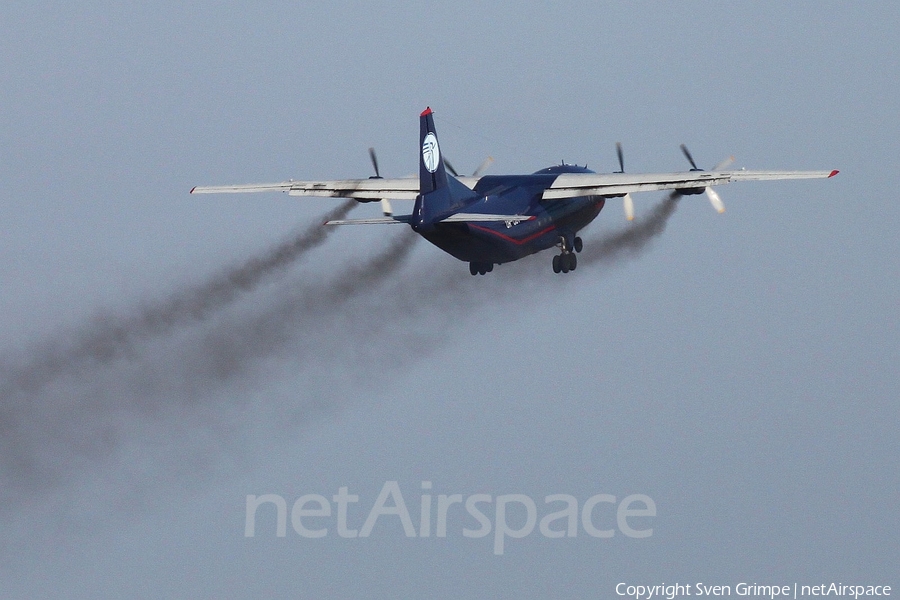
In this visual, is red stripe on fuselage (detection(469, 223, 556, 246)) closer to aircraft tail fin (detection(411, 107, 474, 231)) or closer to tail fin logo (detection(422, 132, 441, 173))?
aircraft tail fin (detection(411, 107, 474, 231))

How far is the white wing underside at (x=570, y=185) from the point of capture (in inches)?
2450

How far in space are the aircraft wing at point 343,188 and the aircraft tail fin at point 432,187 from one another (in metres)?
3.98

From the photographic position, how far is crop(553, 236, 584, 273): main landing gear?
6581 centimetres

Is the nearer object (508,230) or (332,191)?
(508,230)

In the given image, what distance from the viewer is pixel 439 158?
6228 cm

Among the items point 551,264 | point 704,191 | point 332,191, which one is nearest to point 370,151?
point 332,191

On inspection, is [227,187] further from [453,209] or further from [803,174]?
[803,174]

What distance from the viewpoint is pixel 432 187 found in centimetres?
6116

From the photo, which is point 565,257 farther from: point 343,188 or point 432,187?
point 343,188

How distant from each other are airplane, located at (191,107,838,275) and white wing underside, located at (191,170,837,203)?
0.12ft

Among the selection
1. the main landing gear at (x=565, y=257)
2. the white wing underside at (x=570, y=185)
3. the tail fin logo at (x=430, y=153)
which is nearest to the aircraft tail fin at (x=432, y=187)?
the tail fin logo at (x=430, y=153)

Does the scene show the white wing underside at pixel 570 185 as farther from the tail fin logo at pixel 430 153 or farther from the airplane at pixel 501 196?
the tail fin logo at pixel 430 153

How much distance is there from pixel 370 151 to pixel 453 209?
8.40 metres

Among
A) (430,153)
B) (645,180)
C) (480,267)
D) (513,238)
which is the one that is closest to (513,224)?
(513,238)
